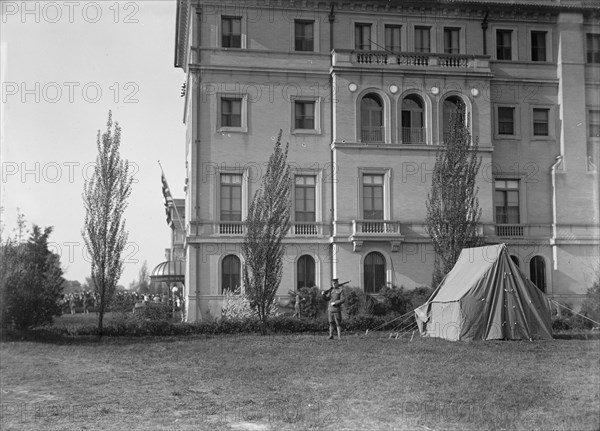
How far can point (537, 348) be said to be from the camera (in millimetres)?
21172

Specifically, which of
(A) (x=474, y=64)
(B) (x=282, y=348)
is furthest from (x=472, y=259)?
(A) (x=474, y=64)

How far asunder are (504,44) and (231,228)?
697 inches

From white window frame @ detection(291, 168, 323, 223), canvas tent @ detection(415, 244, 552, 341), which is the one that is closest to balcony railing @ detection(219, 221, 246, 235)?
white window frame @ detection(291, 168, 323, 223)

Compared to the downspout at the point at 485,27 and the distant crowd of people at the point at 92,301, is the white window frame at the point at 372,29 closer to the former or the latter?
the downspout at the point at 485,27

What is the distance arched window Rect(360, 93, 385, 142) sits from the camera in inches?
1535

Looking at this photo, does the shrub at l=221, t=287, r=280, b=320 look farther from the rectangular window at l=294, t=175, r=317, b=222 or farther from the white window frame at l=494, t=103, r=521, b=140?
the white window frame at l=494, t=103, r=521, b=140

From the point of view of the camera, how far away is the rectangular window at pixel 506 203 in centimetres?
4009

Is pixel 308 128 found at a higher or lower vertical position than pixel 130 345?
higher

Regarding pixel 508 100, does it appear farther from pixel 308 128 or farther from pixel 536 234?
pixel 308 128

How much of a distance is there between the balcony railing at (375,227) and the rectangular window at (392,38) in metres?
9.32

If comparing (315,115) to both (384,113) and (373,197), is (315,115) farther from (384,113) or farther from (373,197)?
(373,197)

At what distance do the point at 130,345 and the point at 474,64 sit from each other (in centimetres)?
2406

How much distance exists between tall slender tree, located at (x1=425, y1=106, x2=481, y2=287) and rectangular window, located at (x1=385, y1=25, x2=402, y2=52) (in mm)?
6995

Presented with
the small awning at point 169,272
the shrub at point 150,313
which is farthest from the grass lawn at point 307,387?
the small awning at point 169,272
